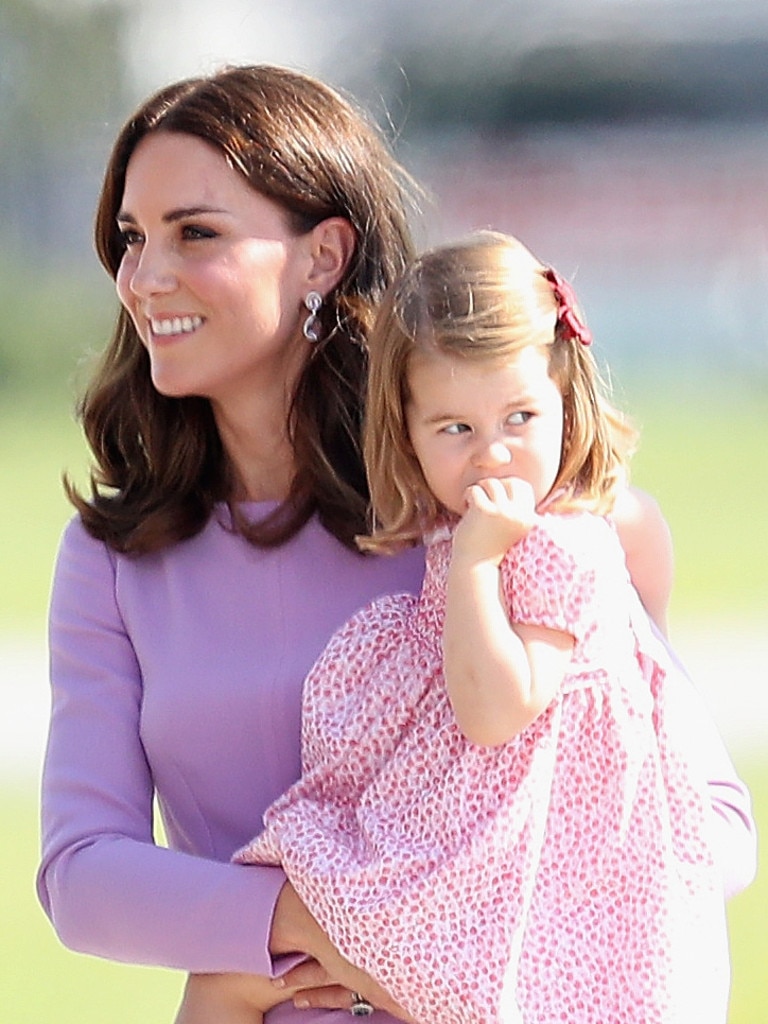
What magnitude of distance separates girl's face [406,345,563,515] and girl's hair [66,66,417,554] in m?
0.37

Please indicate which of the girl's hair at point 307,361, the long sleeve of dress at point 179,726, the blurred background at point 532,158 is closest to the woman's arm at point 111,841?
the long sleeve of dress at point 179,726

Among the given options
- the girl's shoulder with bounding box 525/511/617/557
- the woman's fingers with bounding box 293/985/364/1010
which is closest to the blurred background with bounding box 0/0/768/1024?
the woman's fingers with bounding box 293/985/364/1010

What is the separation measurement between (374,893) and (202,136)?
889 millimetres

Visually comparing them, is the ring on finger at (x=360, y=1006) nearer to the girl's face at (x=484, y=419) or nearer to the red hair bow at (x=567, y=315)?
the girl's face at (x=484, y=419)

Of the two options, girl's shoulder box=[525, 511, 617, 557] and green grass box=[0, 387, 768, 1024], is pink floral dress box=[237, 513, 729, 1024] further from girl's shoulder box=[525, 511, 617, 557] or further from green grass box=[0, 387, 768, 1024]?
green grass box=[0, 387, 768, 1024]

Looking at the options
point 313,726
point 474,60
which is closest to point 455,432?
point 313,726

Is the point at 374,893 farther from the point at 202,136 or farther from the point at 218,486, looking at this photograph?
the point at 202,136

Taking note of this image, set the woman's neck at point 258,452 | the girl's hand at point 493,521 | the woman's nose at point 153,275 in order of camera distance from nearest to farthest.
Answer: the girl's hand at point 493,521 → the woman's nose at point 153,275 → the woman's neck at point 258,452

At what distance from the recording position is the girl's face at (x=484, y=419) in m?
1.65

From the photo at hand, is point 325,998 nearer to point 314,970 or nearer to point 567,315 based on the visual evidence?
point 314,970

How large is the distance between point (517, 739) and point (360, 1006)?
335 millimetres

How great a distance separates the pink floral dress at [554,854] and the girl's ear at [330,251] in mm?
532

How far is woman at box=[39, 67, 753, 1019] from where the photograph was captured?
5.97 feet

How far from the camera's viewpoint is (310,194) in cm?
211
